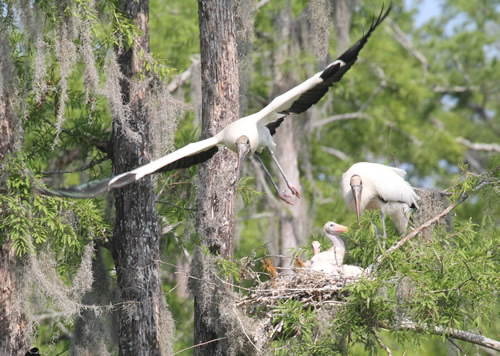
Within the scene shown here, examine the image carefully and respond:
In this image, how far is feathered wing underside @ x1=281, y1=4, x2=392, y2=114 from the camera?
6.98m

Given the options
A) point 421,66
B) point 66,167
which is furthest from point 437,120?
point 66,167

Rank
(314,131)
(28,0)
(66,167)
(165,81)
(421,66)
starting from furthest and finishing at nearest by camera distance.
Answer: (421,66)
(314,131)
(66,167)
(165,81)
(28,0)

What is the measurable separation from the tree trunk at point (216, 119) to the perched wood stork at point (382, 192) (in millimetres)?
1354

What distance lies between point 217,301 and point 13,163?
1.90 metres

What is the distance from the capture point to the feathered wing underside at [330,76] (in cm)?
698

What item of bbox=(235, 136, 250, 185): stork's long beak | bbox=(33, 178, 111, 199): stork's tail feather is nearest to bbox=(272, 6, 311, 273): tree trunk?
bbox=(235, 136, 250, 185): stork's long beak

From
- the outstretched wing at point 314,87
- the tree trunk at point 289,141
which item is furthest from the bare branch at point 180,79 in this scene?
the outstretched wing at point 314,87

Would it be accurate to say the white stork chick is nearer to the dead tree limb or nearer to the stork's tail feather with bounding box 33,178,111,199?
the dead tree limb

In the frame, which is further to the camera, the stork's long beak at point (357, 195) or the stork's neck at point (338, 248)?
the stork's long beak at point (357, 195)

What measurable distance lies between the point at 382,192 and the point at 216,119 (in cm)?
184

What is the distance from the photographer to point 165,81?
7699 millimetres

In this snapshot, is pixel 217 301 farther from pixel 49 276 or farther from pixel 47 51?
pixel 47 51

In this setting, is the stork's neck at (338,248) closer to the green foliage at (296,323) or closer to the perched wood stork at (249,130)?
the green foliage at (296,323)

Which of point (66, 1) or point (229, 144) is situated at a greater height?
point (66, 1)
